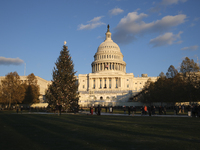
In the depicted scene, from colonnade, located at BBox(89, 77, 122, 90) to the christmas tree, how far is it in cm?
8633

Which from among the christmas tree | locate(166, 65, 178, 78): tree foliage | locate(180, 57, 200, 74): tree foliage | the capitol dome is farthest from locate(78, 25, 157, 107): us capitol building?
the christmas tree

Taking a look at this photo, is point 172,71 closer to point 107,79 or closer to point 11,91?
point 11,91

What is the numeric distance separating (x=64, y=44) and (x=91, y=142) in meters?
37.9

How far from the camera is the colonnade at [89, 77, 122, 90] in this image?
A: 131875 mm

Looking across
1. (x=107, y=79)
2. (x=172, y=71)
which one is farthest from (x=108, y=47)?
(x=172, y=71)

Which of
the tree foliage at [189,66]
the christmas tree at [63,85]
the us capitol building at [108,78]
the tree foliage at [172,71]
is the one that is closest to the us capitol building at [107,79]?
the us capitol building at [108,78]

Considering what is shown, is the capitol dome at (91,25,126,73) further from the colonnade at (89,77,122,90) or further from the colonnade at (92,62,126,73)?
the colonnade at (89,77,122,90)

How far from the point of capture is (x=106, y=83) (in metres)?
134

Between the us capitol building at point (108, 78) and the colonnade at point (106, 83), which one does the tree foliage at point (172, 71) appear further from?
the colonnade at point (106, 83)

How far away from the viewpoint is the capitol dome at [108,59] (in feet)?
479

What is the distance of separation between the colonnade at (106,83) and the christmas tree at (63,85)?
3399 inches

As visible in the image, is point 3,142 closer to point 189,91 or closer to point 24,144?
point 24,144

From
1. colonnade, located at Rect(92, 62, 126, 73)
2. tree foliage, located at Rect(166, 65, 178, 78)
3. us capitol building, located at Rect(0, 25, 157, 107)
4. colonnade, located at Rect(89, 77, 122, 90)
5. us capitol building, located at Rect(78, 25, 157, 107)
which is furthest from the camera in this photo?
colonnade, located at Rect(92, 62, 126, 73)

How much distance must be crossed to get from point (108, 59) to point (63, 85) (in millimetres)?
103052
